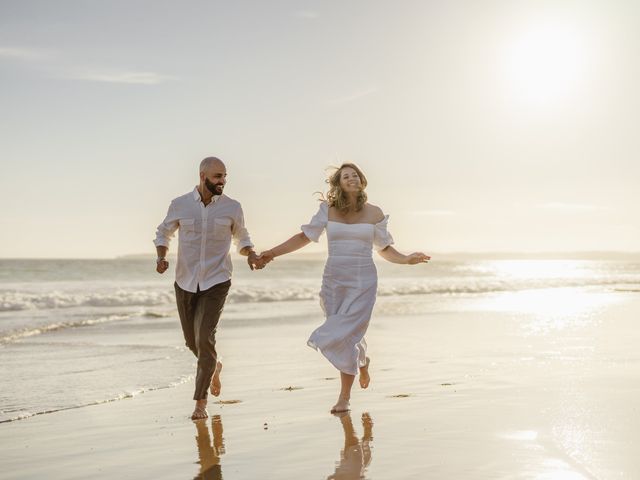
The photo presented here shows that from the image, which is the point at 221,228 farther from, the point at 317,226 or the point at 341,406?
the point at 341,406

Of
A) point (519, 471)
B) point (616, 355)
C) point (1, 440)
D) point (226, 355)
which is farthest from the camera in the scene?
point (226, 355)

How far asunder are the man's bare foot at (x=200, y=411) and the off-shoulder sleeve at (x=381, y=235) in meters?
2.13

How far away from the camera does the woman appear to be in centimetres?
686

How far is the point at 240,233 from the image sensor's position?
690 cm

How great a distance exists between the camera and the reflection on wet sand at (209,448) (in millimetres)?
4728

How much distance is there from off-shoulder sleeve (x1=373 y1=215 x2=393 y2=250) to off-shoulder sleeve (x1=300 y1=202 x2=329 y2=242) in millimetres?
476

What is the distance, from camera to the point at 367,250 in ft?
22.9

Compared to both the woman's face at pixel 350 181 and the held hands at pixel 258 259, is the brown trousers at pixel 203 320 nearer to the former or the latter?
the held hands at pixel 258 259

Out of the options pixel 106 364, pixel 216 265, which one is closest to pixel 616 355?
pixel 216 265

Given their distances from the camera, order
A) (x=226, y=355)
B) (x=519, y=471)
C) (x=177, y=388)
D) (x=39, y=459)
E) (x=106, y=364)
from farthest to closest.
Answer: (x=226, y=355)
(x=106, y=364)
(x=177, y=388)
(x=39, y=459)
(x=519, y=471)

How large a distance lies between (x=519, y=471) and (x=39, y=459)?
3.23m

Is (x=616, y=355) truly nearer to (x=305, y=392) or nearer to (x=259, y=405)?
(x=305, y=392)

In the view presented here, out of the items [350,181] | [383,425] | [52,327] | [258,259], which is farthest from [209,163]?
[52,327]

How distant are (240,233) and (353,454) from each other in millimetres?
2556
